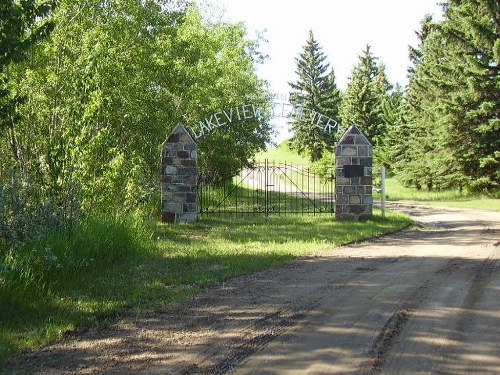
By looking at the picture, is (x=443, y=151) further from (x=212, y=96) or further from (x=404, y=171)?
(x=212, y=96)

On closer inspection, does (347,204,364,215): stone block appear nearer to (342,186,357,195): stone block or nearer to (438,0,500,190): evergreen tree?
(342,186,357,195): stone block

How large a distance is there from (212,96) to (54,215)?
13048 mm

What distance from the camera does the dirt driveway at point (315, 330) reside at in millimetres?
3867

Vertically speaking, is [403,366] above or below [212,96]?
below

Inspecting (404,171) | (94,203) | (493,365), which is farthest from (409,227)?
(404,171)

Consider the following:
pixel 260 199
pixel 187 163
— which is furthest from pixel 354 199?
pixel 260 199

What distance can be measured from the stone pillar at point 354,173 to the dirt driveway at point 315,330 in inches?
254

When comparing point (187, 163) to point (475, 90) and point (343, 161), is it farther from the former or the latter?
point (475, 90)

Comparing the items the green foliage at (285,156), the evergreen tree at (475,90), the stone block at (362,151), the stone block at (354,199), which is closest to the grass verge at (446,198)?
the evergreen tree at (475,90)

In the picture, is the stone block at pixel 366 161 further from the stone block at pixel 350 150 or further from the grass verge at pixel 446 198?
the grass verge at pixel 446 198

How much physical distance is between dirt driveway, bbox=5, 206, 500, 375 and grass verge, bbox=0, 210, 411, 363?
38 centimetres

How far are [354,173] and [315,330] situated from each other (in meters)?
9.73

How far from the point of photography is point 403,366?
3771 mm

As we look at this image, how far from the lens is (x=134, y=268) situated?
7570 mm
